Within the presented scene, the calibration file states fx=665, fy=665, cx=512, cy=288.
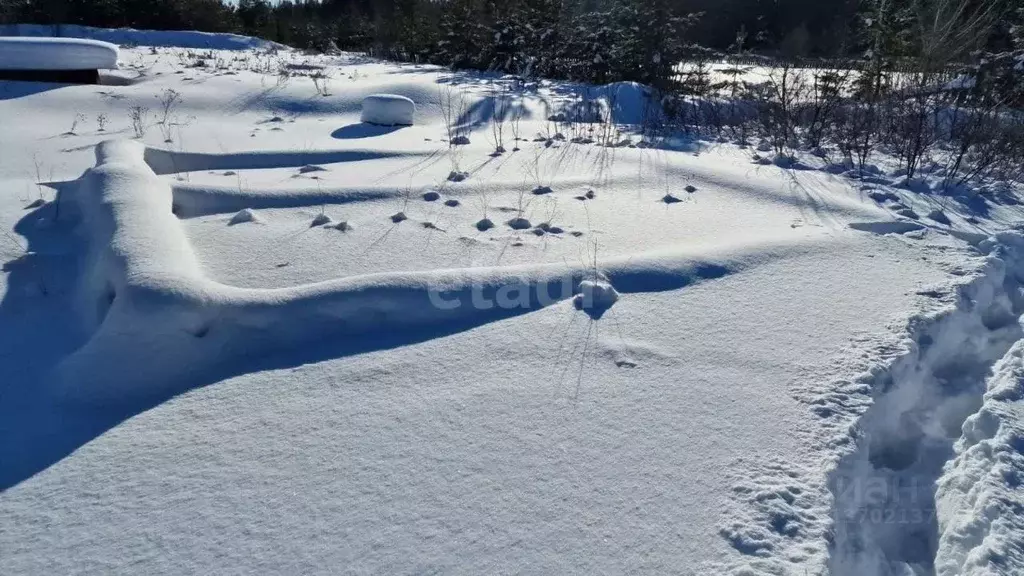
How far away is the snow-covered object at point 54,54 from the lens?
7.81 meters

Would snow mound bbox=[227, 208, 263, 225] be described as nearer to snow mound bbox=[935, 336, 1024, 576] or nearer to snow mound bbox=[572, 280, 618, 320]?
snow mound bbox=[572, 280, 618, 320]

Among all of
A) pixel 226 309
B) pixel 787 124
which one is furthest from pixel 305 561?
pixel 787 124

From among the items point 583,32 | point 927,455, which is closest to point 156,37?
point 583,32

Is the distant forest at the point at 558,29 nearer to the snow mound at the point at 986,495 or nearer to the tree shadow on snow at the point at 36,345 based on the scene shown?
the snow mound at the point at 986,495

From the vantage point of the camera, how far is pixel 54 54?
8.00 meters

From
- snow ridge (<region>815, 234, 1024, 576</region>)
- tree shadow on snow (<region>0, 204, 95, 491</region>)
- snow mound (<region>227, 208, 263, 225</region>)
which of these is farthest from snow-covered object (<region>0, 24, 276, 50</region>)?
snow ridge (<region>815, 234, 1024, 576</region>)

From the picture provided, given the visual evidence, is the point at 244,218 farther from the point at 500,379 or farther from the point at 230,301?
the point at 500,379

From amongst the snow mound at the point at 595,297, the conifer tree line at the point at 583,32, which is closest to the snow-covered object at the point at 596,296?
the snow mound at the point at 595,297

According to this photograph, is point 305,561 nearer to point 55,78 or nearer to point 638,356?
point 638,356

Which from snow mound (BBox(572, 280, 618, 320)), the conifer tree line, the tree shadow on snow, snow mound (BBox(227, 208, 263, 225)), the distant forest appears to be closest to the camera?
the tree shadow on snow

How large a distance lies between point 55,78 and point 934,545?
32.6 feet

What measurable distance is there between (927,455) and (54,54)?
960 centimetres

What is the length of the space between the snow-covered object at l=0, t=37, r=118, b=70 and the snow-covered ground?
4.44 metres

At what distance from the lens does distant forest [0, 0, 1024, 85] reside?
11.2 meters
